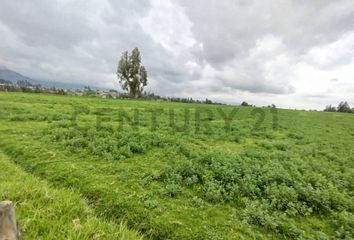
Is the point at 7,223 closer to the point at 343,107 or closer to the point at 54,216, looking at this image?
the point at 54,216

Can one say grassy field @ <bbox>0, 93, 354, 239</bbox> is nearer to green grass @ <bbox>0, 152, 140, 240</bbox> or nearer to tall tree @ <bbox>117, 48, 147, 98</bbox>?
green grass @ <bbox>0, 152, 140, 240</bbox>

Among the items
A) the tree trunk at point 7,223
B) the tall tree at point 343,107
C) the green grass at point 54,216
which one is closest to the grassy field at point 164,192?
the green grass at point 54,216

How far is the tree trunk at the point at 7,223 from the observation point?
276 cm

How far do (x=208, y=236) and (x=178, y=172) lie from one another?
9.65ft

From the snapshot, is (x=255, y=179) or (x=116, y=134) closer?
(x=255, y=179)

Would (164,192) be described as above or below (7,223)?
below

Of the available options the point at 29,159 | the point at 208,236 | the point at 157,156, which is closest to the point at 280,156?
the point at 157,156

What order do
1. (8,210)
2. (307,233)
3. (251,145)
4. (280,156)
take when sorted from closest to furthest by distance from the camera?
(8,210)
(307,233)
(280,156)
(251,145)

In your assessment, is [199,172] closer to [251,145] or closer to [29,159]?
[29,159]

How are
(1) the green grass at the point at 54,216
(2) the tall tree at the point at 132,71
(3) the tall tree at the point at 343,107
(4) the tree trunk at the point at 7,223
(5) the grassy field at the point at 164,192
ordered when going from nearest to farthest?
(4) the tree trunk at the point at 7,223
(1) the green grass at the point at 54,216
(5) the grassy field at the point at 164,192
(2) the tall tree at the point at 132,71
(3) the tall tree at the point at 343,107

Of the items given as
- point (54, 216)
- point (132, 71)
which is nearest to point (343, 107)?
point (132, 71)

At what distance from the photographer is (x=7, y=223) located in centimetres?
281

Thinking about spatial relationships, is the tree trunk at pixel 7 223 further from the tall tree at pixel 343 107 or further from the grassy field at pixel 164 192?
the tall tree at pixel 343 107

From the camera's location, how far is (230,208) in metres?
5.60
